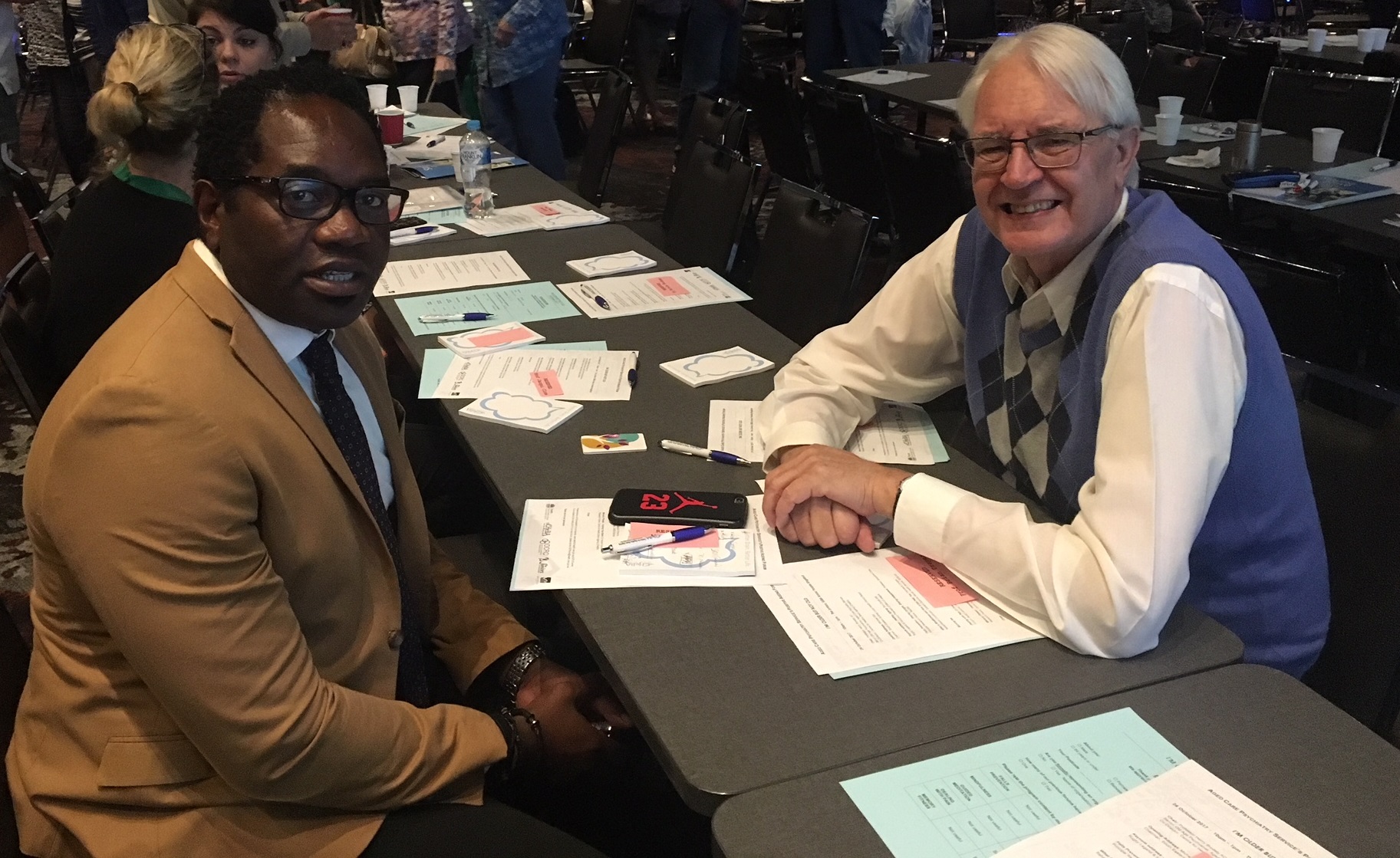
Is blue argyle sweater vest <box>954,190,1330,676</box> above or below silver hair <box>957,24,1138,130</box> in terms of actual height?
below

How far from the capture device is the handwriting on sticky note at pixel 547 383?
200 cm

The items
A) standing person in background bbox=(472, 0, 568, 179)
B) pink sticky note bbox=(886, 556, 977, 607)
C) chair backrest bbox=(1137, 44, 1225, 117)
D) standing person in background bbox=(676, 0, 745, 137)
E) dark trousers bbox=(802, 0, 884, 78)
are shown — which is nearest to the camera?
pink sticky note bbox=(886, 556, 977, 607)

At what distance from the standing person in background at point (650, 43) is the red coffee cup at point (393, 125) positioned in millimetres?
3888

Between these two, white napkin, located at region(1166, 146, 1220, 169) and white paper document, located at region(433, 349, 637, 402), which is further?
white napkin, located at region(1166, 146, 1220, 169)

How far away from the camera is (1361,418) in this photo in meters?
2.75

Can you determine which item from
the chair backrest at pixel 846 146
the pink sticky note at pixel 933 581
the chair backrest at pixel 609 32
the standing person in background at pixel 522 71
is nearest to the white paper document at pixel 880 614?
the pink sticky note at pixel 933 581

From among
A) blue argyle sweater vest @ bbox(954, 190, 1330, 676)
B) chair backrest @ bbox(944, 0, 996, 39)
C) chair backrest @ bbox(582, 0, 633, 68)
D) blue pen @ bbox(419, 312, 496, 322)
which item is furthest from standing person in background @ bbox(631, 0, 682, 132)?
blue argyle sweater vest @ bbox(954, 190, 1330, 676)

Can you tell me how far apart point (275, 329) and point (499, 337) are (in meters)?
0.91

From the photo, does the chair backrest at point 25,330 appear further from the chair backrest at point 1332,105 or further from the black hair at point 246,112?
the chair backrest at point 1332,105

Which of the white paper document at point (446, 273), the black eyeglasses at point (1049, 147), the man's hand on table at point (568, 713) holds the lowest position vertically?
the man's hand on table at point (568, 713)

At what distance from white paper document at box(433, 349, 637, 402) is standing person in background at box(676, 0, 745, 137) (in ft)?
15.6

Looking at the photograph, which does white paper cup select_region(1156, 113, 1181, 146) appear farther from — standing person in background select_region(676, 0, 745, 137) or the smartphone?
standing person in background select_region(676, 0, 745, 137)

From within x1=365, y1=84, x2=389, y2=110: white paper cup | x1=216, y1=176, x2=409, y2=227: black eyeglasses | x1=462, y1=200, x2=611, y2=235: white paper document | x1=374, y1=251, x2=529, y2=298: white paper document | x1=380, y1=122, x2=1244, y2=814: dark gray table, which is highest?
x1=216, y1=176, x2=409, y2=227: black eyeglasses

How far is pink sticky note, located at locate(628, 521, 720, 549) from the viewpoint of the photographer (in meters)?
1.51
